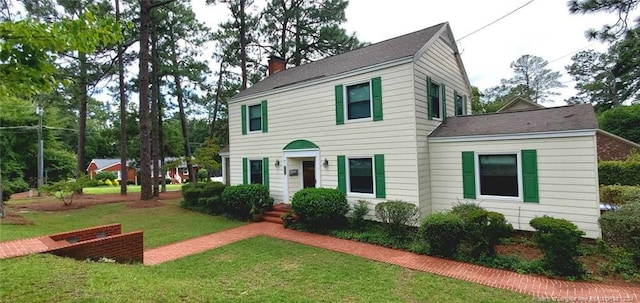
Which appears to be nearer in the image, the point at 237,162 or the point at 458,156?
the point at 458,156

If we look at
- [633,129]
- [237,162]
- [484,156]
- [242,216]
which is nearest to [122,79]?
[237,162]

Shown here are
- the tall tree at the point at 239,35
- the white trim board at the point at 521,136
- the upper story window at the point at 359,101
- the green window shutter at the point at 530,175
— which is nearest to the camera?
the white trim board at the point at 521,136

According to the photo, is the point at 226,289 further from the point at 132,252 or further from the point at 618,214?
the point at 618,214

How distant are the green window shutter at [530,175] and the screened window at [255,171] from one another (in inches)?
376

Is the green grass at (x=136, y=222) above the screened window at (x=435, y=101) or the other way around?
the other way around

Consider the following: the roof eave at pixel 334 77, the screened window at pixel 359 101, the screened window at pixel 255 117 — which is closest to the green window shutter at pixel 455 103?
the roof eave at pixel 334 77

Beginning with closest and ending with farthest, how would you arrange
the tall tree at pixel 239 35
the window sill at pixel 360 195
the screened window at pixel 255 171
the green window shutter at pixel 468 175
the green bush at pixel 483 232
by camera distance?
Result: the green bush at pixel 483 232 → the green window shutter at pixel 468 175 → the window sill at pixel 360 195 → the screened window at pixel 255 171 → the tall tree at pixel 239 35

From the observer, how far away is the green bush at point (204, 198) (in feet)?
42.3

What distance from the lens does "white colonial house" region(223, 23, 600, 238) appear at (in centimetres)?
761

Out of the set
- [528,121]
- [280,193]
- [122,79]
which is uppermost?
[122,79]

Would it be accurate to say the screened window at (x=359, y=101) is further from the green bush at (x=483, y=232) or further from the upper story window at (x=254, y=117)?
the green bush at (x=483, y=232)

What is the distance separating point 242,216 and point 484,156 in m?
8.70

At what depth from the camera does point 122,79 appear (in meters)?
18.8

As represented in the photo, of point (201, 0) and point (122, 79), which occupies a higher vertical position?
point (201, 0)
